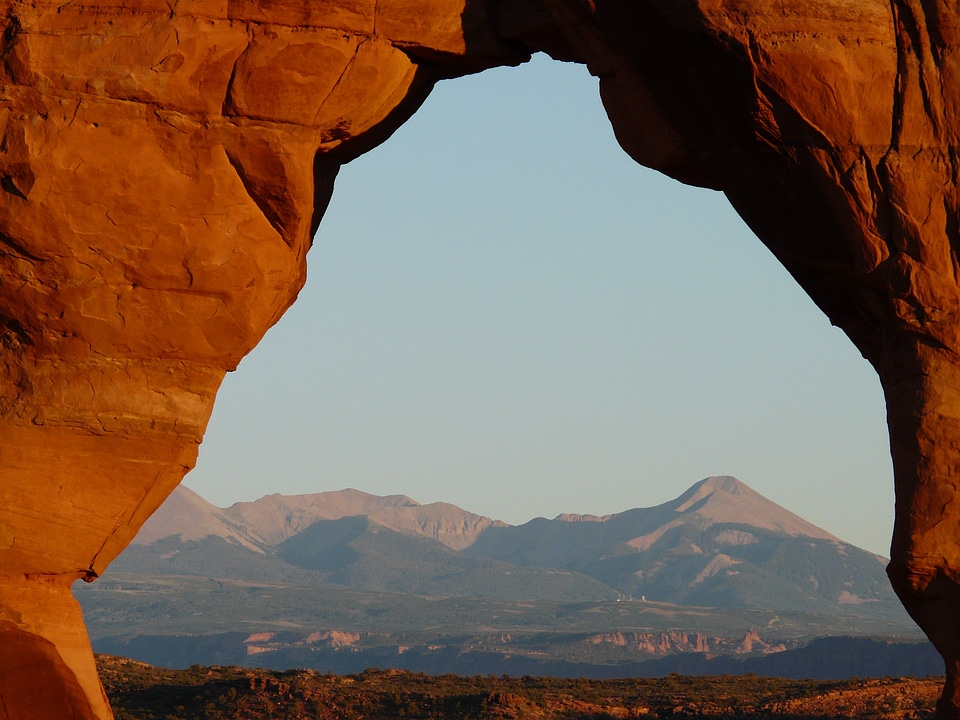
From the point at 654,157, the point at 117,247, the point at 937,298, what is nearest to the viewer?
the point at 117,247

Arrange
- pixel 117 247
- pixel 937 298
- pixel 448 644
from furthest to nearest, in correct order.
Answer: pixel 448 644, pixel 937 298, pixel 117 247

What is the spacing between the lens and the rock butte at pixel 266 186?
43.0ft

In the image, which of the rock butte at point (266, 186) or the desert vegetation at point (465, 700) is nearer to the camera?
the rock butte at point (266, 186)

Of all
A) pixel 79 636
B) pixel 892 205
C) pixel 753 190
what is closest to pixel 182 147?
pixel 79 636

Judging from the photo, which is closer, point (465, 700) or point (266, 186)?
point (266, 186)

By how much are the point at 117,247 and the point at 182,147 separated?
3.85 feet

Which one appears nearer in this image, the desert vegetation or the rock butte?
the rock butte

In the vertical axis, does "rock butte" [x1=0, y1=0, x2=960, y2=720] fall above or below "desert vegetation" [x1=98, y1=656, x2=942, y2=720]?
above

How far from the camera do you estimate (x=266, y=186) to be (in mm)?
13758

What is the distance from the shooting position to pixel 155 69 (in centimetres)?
1332

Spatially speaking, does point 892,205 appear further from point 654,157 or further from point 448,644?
point 448,644

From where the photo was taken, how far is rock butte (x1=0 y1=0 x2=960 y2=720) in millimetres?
13109

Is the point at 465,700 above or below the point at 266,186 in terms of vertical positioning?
below

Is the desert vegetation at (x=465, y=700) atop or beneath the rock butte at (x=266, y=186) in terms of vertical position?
beneath
